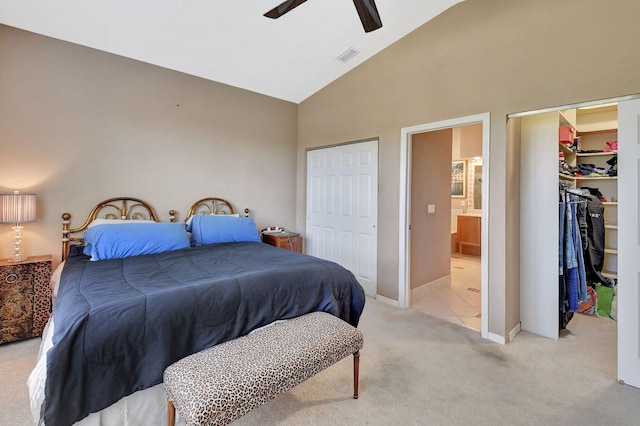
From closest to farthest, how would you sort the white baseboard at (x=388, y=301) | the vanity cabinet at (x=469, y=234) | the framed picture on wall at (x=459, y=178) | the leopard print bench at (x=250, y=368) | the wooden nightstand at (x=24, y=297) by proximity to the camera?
the leopard print bench at (x=250, y=368) → the wooden nightstand at (x=24, y=297) → the white baseboard at (x=388, y=301) → the vanity cabinet at (x=469, y=234) → the framed picture on wall at (x=459, y=178)

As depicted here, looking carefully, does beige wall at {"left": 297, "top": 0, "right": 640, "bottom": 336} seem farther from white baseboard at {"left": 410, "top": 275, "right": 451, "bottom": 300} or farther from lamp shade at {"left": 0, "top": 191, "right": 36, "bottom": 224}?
lamp shade at {"left": 0, "top": 191, "right": 36, "bottom": 224}

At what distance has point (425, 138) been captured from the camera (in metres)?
3.91

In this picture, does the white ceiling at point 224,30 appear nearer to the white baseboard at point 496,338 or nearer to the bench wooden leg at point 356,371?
the bench wooden leg at point 356,371

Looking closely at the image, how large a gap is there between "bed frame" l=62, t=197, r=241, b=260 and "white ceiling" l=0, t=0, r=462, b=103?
1.60 metres

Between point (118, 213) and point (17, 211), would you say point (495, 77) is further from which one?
point (17, 211)

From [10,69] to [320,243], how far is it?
380 centimetres

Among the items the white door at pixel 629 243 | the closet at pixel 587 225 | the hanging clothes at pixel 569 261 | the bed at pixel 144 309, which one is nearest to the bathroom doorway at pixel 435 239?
the hanging clothes at pixel 569 261

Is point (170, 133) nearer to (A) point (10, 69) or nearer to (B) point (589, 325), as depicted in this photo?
(A) point (10, 69)

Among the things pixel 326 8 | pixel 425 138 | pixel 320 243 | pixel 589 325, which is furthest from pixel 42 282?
pixel 589 325

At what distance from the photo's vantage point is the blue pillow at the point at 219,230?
3396 mm

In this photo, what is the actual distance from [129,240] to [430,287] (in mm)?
3596

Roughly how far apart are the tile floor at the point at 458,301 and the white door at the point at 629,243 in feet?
3.51

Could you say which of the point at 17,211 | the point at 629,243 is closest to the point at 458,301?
the point at 629,243

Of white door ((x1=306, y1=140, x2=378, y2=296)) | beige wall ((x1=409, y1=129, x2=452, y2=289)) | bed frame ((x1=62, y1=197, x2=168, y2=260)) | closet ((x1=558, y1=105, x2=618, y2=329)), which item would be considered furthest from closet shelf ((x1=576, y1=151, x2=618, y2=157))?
bed frame ((x1=62, y1=197, x2=168, y2=260))
